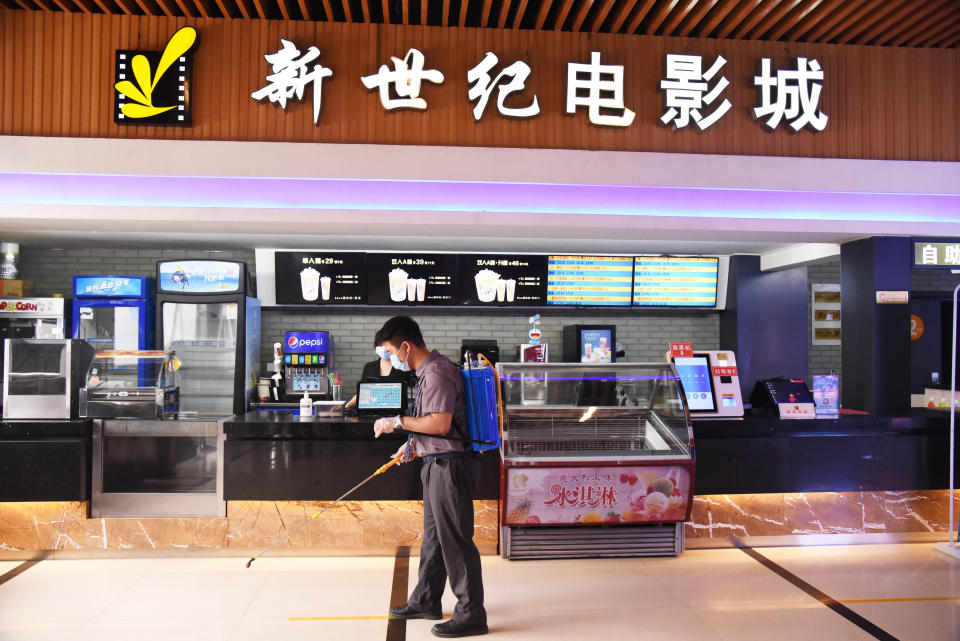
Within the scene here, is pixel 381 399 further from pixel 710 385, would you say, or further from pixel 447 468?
pixel 710 385

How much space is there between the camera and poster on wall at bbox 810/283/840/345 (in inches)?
316

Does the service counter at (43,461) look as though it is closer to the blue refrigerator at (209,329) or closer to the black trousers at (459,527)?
the blue refrigerator at (209,329)

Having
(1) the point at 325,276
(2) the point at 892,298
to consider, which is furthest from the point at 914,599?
(1) the point at 325,276

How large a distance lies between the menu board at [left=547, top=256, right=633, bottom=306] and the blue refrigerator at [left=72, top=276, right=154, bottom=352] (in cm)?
431

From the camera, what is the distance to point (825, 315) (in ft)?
26.4

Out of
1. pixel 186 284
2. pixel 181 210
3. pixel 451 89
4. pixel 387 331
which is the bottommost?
pixel 387 331

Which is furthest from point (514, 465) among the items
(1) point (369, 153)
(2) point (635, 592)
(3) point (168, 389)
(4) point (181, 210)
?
(4) point (181, 210)

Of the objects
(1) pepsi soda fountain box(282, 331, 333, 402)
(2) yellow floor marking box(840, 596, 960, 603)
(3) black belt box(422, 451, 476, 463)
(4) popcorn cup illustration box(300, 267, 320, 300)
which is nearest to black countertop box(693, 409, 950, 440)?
(2) yellow floor marking box(840, 596, 960, 603)

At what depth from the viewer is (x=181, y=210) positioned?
4.73m

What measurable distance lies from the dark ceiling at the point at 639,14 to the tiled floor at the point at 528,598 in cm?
379

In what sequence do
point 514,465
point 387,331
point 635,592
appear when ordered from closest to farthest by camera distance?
point 387,331, point 635,592, point 514,465

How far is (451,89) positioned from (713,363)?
293cm

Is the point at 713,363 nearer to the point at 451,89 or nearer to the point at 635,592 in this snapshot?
the point at 635,592

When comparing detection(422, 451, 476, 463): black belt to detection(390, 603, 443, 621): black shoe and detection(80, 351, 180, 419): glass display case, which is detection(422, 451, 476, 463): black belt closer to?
detection(390, 603, 443, 621): black shoe
